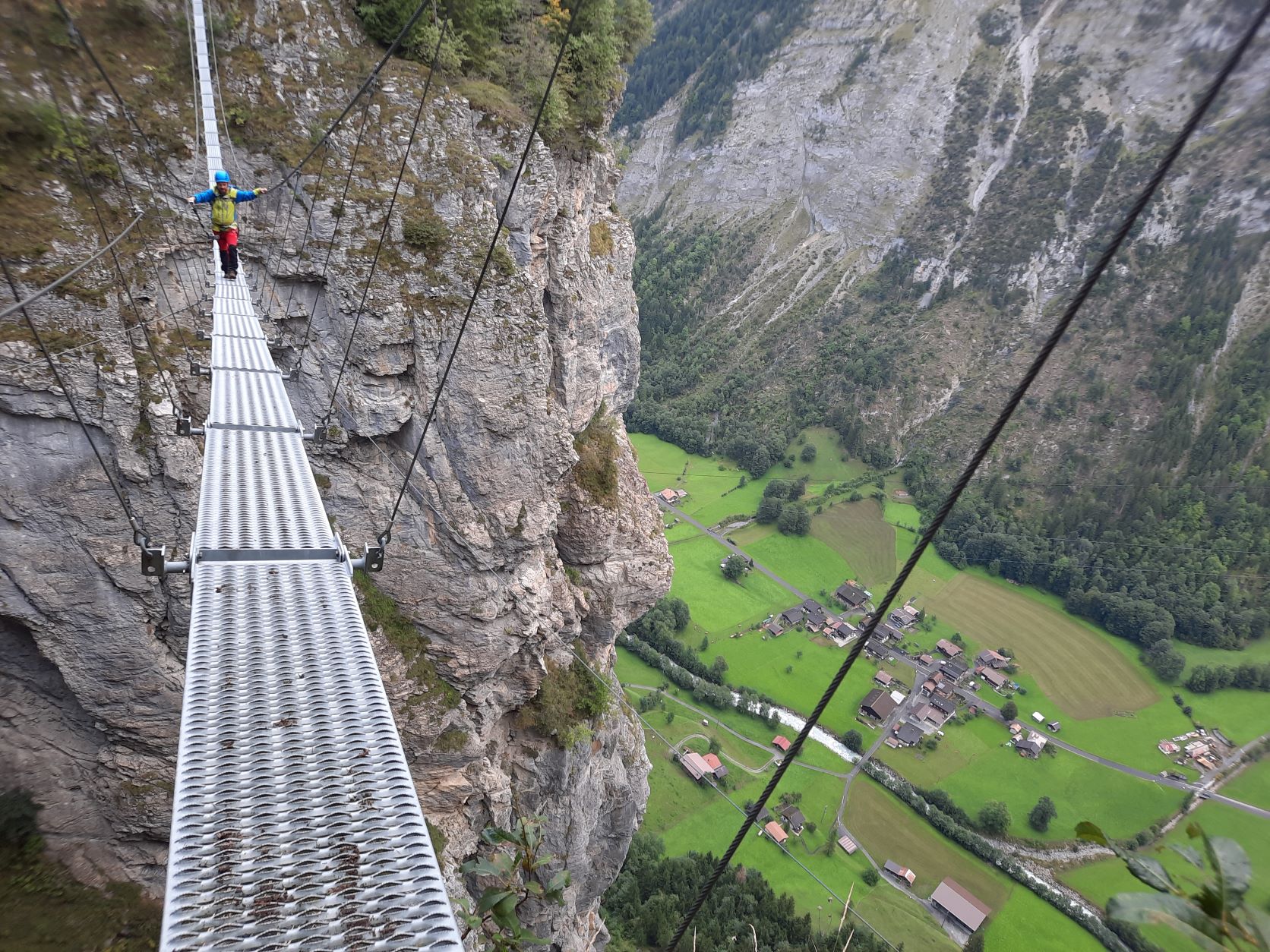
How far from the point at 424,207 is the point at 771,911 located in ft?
120

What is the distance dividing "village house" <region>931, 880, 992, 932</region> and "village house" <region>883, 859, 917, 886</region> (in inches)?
49.6

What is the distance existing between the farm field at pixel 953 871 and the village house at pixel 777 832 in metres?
4.79

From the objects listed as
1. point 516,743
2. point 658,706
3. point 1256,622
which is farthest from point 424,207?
point 1256,622

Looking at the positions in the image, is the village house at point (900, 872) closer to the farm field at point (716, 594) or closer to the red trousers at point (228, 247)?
Answer: the farm field at point (716, 594)

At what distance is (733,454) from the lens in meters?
84.8

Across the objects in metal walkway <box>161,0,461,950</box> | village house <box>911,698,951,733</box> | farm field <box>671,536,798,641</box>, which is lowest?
farm field <box>671,536,798,641</box>

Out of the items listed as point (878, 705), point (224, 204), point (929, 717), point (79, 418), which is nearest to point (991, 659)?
point (929, 717)

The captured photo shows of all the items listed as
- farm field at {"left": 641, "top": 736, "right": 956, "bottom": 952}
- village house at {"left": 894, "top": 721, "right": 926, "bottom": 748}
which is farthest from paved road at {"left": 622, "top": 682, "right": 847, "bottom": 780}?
village house at {"left": 894, "top": 721, "right": 926, "bottom": 748}

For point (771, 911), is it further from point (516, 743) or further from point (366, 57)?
point (366, 57)

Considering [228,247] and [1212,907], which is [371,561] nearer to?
[1212,907]

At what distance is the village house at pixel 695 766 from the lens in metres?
41.1

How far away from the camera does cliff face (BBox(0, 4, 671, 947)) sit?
11234mm

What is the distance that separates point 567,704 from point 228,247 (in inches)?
526

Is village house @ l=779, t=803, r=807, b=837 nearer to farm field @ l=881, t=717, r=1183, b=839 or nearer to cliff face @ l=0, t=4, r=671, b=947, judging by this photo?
farm field @ l=881, t=717, r=1183, b=839
